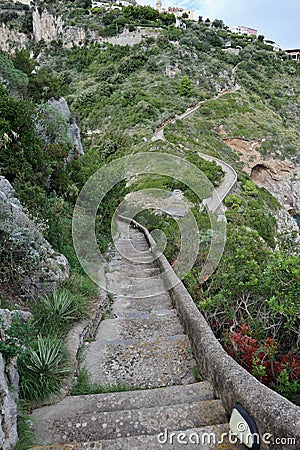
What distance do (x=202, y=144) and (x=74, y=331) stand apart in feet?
88.2

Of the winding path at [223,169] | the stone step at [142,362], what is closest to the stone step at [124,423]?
the stone step at [142,362]

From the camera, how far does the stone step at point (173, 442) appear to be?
106 inches

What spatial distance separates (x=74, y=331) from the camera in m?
4.52

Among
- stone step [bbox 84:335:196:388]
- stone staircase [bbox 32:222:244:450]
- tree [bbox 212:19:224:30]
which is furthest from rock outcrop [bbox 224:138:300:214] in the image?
tree [bbox 212:19:224:30]

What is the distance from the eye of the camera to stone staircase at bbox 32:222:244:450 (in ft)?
9.29

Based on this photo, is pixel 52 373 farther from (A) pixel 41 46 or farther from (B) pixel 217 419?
(A) pixel 41 46

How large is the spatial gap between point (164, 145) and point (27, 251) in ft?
69.2

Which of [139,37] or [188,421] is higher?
[139,37]

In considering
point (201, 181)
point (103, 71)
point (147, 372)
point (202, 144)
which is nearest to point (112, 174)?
point (147, 372)

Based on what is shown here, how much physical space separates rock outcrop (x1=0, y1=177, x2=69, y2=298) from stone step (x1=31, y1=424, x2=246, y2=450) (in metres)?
2.47

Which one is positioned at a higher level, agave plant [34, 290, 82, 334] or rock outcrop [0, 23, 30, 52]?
rock outcrop [0, 23, 30, 52]

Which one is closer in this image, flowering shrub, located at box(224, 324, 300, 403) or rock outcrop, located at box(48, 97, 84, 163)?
flowering shrub, located at box(224, 324, 300, 403)

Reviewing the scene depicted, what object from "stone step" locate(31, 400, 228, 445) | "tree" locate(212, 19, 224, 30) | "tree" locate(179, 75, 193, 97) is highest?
"tree" locate(212, 19, 224, 30)

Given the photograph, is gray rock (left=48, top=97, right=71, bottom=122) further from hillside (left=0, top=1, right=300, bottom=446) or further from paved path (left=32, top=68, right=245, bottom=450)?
paved path (left=32, top=68, right=245, bottom=450)
